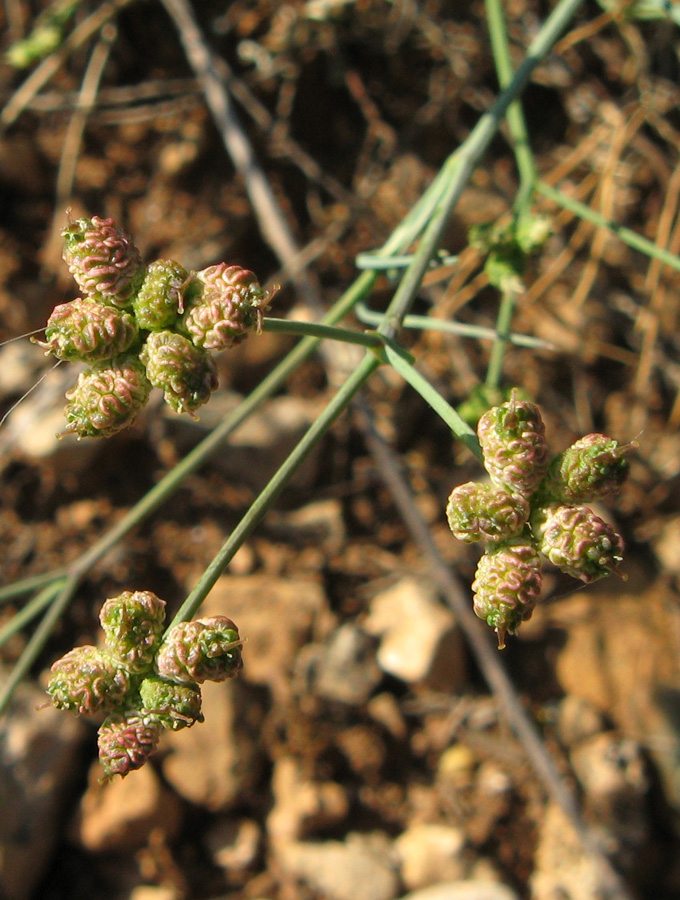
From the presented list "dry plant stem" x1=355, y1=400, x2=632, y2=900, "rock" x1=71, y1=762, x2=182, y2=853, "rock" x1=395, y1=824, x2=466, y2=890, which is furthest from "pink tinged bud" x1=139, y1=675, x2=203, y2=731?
"rock" x1=395, y1=824, x2=466, y2=890

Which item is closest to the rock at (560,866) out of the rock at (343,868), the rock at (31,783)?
the rock at (343,868)

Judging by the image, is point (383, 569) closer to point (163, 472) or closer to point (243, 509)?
point (243, 509)

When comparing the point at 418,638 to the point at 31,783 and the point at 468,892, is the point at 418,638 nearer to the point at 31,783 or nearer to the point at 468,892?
the point at 468,892

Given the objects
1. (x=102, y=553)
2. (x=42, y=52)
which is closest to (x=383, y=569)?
(x=102, y=553)

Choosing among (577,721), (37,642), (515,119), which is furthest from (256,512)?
(577,721)

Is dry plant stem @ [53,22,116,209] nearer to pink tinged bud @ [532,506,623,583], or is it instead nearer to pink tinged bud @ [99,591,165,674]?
pink tinged bud @ [99,591,165,674]

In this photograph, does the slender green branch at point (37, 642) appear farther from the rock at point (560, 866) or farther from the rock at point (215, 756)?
the rock at point (560, 866)
